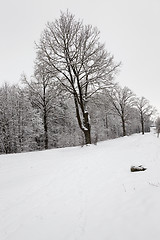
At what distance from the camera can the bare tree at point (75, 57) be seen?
13531 millimetres

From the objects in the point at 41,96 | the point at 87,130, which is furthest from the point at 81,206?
the point at 41,96

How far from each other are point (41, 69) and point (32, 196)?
40.7 feet

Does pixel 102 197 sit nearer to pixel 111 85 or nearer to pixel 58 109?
pixel 111 85

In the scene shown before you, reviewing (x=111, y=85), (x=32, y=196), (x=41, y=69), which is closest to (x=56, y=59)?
(x=41, y=69)

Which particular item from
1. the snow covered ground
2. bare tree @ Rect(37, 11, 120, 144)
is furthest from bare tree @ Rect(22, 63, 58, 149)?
the snow covered ground

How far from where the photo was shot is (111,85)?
1460 centimetres

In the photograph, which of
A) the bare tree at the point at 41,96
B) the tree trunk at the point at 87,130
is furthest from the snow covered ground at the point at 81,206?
the bare tree at the point at 41,96

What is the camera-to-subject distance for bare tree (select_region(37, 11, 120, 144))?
13.5 meters

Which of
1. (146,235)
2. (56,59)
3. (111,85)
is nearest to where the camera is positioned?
(146,235)

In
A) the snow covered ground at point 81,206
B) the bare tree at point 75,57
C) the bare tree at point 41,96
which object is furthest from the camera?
the bare tree at point 41,96

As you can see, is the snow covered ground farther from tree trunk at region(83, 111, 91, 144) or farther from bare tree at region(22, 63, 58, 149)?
bare tree at region(22, 63, 58, 149)

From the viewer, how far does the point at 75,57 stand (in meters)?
13.8

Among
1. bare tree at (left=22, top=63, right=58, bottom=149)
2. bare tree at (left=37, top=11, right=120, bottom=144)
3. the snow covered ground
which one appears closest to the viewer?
the snow covered ground

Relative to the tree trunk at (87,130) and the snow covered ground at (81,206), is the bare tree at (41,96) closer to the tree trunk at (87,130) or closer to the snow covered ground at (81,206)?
the tree trunk at (87,130)
